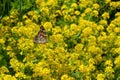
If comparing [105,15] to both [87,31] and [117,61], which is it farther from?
[117,61]

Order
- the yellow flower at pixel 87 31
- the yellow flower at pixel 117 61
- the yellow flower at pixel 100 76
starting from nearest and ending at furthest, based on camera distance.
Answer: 1. the yellow flower at pixel 100 76
2. the yellow flower at pixel 117 61
3. the yellow flower at pixel 87 31

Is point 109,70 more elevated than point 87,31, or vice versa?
point 87,31

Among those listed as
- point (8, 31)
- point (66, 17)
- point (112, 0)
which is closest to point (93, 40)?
point (66, 17)

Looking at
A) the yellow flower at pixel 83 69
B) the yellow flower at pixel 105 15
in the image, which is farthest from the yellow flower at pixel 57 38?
the yellow flower at pixel 105 15

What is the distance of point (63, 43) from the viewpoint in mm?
4305

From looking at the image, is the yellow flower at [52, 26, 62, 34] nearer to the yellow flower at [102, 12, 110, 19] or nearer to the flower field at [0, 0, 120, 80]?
the flower field at [0, 0, 120, 80]

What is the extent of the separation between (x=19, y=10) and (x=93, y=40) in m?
1.21

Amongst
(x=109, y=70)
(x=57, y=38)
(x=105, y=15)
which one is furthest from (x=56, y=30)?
(x=109, y=70)

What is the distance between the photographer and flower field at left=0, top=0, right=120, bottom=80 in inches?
157

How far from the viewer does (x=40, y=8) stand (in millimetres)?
5051

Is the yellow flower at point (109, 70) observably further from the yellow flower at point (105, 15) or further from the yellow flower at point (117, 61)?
the yellow flower at point (105, 15)

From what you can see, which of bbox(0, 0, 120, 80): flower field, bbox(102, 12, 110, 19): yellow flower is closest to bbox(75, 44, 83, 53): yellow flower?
bbox(0, 0, 120, 80): flower field

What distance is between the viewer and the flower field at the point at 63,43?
398cm

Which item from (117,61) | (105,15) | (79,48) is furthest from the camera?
(105,15)
